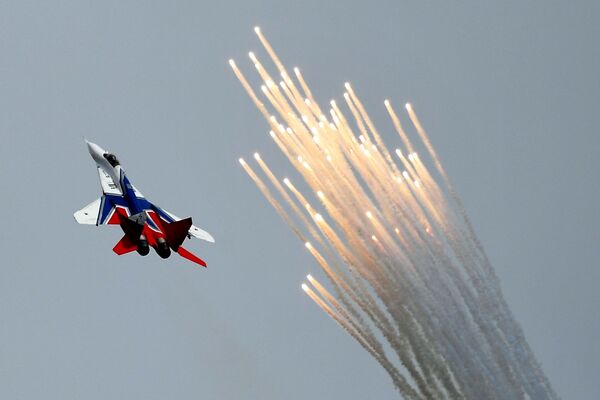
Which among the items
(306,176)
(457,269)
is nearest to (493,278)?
(457,269)

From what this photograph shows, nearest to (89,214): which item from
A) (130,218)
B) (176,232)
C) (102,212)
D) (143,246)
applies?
(102,212)

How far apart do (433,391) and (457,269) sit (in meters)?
5.71

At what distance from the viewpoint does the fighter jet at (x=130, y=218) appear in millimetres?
95750

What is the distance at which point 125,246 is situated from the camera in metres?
95.5

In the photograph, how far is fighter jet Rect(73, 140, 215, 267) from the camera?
95.8 metres

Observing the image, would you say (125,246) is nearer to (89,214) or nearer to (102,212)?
(102,212)

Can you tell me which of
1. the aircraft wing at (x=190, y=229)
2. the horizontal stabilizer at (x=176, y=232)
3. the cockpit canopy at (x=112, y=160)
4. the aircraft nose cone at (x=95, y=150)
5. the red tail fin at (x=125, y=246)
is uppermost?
the aircraft nose cone at (x=95, y=150)

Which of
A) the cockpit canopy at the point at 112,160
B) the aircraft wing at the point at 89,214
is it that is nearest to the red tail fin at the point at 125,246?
the aircraft wing at the point at 89,214

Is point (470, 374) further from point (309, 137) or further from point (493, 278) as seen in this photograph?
point (309, 137)

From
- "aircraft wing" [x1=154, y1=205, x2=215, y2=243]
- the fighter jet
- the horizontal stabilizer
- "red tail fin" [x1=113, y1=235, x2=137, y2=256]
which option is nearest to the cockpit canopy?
the fighter jet

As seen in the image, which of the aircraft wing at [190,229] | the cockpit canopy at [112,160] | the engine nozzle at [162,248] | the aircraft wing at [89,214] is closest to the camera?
the engine nozzle at [162,248]

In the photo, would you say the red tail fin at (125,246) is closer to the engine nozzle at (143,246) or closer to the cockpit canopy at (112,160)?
the engine nozzle at (143,246)

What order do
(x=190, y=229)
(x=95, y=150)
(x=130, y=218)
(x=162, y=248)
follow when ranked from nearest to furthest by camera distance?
(x=162, y=248) → (x=130, y=218) → (x=190, y=229) → (x=95, y=150)

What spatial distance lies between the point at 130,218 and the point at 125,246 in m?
1.68
